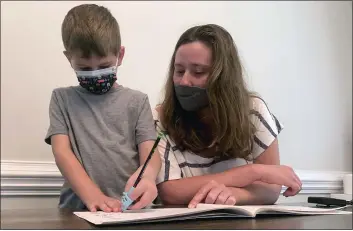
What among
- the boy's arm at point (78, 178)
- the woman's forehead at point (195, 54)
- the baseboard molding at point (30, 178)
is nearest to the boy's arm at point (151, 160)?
the boy's arm at point (78, 178)

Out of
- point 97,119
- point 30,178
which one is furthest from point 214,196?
point 30,178

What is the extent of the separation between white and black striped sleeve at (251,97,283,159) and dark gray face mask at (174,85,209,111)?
15cm

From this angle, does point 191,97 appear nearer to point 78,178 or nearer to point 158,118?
point 158,118

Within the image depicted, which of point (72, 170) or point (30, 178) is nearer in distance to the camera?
point (72, 170)

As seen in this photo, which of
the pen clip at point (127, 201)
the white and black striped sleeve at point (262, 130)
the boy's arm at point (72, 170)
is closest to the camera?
the pen clip at point (127, 201)

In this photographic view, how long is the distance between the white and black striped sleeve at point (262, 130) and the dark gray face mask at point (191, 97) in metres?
0.15

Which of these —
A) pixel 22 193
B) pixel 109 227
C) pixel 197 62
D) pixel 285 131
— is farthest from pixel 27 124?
pixel 285 131

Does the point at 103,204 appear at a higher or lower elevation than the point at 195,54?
lower

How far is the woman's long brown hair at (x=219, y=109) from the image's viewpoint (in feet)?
3.46

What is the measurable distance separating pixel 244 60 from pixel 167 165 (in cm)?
82

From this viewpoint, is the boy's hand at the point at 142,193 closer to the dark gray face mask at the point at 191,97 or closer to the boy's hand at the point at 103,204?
the boy's hand at the point at 103,204

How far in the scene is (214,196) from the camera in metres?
0.85

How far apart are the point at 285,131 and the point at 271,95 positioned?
0.17 m

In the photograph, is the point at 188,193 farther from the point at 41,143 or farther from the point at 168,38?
the point at 168,38
